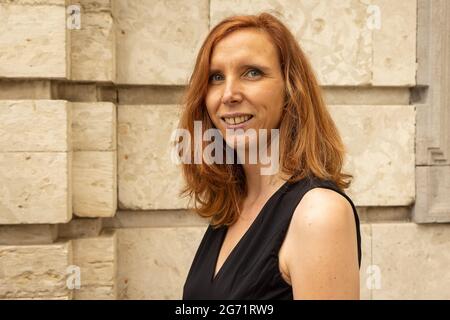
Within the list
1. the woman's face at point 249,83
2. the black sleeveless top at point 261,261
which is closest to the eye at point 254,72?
the woman's face at point 249,83

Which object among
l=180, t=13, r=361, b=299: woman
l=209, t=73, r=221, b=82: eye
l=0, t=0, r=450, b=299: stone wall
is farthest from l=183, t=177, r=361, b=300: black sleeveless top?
l=0, t=0, r=450, b=299: stone wall

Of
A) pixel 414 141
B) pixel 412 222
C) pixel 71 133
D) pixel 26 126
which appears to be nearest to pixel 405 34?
pixel 414 141

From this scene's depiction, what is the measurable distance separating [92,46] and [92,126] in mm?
416

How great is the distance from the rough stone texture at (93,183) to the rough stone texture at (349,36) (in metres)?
0.98

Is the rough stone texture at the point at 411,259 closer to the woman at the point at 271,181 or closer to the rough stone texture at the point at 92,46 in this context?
the woman at the point at 271,181

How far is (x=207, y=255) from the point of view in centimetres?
183

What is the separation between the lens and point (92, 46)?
9.05ft

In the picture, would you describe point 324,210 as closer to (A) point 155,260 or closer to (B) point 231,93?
(B) point 231,93

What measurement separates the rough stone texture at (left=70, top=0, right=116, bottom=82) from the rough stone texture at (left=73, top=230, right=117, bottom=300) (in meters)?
0.86

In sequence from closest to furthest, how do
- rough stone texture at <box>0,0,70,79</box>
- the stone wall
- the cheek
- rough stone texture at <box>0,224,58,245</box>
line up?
the cheek
rough stone texture at <box>0,0,70,79</box>
rough stone texture at <box>0,224,58,245</box>
the stone wall

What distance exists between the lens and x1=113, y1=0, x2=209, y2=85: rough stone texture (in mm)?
2949

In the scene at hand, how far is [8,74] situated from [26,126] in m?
0.26

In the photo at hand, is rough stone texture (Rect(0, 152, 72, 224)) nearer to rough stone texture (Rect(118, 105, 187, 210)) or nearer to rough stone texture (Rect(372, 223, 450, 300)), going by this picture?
rough stone texture (Rect(118, 105, 187, 210))

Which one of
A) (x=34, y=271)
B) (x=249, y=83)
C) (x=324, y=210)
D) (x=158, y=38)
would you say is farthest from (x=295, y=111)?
(x=34, y=271)
